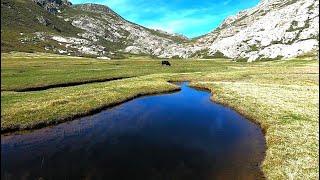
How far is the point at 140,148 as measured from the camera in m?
29.7

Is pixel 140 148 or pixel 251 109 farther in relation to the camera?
pixel 251 109

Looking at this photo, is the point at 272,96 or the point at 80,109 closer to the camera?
the point at 80,109

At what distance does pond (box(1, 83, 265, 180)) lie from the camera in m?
23.8

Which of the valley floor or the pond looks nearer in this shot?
the pond

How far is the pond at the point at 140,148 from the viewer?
78.1 ft

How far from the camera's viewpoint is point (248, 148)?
102ft

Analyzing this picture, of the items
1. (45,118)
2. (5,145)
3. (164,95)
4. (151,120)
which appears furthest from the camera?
(164,95)

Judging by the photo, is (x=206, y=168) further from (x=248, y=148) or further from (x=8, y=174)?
(x=8, y=174)

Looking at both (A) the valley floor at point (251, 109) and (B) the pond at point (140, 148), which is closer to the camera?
(B) the pond at point (140, 148)

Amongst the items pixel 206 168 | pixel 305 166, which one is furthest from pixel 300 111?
pixel 206 168

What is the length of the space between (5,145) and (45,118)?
8.28m

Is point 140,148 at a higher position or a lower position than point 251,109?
higher

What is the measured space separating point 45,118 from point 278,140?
2362cm

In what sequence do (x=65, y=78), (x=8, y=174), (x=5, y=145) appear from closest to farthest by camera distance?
(x=8, y=174), (x=5, y=145), (x=65, y=78)
